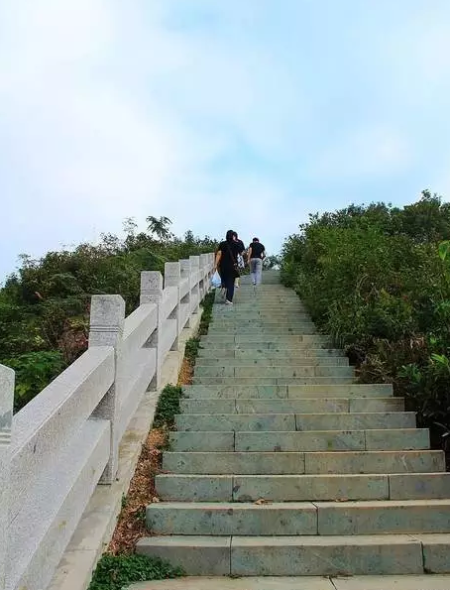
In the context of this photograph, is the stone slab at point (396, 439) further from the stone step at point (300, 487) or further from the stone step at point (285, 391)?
the stone step at point (285, 391)

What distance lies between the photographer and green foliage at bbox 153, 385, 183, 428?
18.0 ft

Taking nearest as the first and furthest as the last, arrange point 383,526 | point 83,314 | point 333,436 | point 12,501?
point 12,501
point 383,526
point 333,436
point 83,314

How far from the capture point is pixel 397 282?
9.39 m

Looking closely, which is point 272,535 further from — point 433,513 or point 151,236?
point 151,236

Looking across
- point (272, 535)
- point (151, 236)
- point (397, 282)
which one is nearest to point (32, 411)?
point (272, 535)

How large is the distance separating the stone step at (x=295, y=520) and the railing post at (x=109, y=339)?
1.73 feet

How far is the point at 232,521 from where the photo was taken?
4.02m

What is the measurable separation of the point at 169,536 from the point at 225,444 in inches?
50.5

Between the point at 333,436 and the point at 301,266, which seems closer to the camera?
the point at 333,436

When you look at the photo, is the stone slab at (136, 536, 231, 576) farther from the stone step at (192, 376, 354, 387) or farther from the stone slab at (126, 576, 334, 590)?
the stone step at (192, 376, 354, 387)

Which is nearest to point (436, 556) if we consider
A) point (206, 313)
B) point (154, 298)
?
point (154, 298)

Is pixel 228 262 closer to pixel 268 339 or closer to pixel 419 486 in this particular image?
pixel 268 339

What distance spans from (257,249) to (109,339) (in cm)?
1259

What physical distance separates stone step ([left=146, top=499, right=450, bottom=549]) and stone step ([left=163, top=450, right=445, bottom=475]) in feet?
2.15
